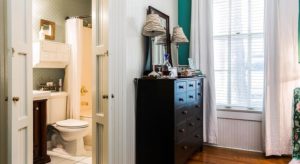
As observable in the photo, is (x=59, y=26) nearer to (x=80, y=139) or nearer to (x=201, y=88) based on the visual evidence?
(x=80, y=139)

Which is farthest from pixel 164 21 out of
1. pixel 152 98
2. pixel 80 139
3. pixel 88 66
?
pixel 80 139

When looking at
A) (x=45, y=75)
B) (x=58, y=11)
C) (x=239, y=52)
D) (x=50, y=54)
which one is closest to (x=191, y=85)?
(x=239, y=52)

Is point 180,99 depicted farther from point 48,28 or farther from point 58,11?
point 58,11

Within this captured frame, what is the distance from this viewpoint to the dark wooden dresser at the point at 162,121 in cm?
239

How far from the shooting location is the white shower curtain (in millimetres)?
3705

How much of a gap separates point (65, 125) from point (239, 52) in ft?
8.79

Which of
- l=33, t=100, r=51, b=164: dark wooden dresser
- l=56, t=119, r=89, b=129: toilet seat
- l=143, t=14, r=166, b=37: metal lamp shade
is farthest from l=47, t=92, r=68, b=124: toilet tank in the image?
l=143, t=14, r=166, b=37: metal lamp shade

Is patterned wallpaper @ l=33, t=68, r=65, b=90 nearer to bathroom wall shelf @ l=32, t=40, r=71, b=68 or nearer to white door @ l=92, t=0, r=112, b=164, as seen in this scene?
bathroom wall shelf @ l=32, t=40, r=71, b=68

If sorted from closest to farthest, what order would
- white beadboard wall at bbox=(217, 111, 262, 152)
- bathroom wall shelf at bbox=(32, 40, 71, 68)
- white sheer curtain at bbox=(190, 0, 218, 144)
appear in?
bathroom wall shelf at bbox=(32, 40, 71, 68), white beadboard wall at bbox=(217, 111, 262, 152), white sheer curtain at bbox=(190, 0, 218, 144)

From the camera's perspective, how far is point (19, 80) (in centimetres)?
138

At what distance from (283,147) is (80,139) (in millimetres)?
2776

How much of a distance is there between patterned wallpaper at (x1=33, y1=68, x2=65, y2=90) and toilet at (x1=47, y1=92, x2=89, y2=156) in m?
0.27

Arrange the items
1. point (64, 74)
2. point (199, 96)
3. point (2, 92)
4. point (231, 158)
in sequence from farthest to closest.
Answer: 1. point (64, 74)
2. point (199, 96)
3. point (231, 158)
4. point (2, 92)

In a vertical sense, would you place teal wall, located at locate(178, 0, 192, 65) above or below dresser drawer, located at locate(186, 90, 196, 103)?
above
